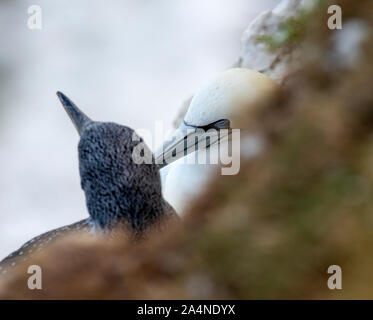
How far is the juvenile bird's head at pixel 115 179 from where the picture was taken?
1.54m

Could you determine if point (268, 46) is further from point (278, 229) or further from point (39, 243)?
point (278, 229)

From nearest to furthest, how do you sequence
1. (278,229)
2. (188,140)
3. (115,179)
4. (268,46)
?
(278,229) < (115,179) < (188,140) < (268,46)

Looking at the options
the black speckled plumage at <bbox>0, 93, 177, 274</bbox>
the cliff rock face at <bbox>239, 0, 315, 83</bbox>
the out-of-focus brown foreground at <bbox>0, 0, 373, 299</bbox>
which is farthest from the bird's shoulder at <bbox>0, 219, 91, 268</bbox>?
the cliff rock face at <bbox>239, 0, 315, 83</bbox>

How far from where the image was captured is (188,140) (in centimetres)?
242

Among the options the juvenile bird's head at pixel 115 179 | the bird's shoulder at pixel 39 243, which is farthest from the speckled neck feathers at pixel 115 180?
the bird's shoulder at pixel 39 243

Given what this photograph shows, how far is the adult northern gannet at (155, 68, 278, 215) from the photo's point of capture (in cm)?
227

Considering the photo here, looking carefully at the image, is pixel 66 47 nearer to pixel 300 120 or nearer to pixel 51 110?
pixel 51 110

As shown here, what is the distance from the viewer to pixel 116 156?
1.54m

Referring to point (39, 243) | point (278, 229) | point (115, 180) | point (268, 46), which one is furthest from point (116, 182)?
point (268, 46)

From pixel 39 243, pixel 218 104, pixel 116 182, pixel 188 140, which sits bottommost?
pixel 39 243

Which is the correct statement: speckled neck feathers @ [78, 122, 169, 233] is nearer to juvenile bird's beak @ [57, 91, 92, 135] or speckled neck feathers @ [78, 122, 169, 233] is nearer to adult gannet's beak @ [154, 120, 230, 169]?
juvenile bird's beak @ [57, 91, 92, 135]

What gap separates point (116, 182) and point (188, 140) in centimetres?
90

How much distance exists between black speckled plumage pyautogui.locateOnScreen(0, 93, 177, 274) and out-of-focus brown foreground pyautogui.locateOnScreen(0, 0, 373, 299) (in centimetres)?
67
